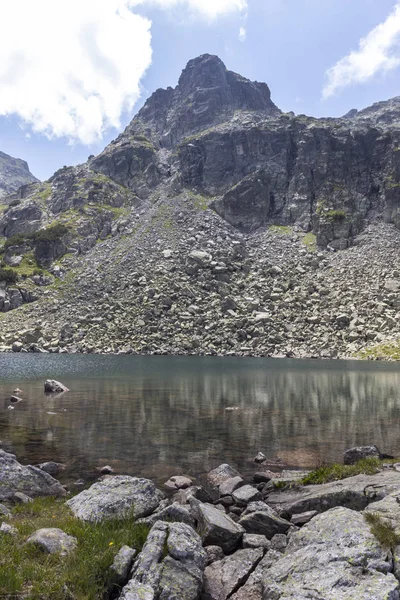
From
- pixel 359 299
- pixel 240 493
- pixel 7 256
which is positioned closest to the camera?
pixel 240 493

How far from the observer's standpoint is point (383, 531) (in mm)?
8188

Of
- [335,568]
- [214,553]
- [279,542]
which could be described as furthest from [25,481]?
[335,568]

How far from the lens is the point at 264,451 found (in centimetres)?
2183

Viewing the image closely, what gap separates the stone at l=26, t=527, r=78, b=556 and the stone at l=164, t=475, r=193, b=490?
7.46 m

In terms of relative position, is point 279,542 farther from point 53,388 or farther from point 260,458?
point 53,388

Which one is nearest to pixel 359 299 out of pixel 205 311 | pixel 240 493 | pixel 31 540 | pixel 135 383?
pixel 205 311

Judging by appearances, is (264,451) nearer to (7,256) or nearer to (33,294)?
(33,294)

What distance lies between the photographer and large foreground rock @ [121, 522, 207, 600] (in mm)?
7324

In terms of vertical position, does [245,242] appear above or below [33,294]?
above

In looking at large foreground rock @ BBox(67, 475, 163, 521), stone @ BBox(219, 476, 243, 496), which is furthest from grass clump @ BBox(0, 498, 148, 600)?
stone @ BBox(219, 476, 243, 496)

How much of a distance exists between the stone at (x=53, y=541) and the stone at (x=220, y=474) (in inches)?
341

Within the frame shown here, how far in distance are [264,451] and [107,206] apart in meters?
149

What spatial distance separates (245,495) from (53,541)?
24.7 ft

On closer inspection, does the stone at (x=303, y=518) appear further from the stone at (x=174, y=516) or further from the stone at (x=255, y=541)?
the stone at (x=174, y=516)
